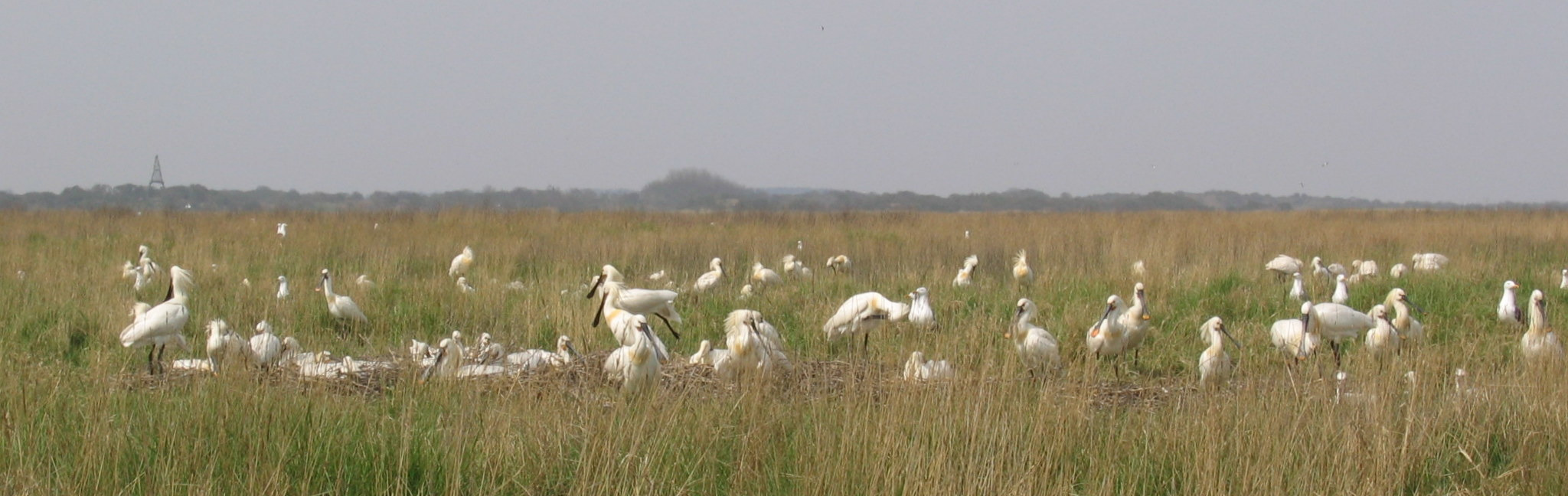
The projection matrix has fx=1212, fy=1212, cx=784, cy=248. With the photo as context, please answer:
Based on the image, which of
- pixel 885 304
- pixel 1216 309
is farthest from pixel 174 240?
pixel 1216 309

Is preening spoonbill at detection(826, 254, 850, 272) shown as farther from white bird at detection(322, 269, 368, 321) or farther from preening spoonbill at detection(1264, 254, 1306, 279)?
white bird at detection(322, 269, 368, 321)

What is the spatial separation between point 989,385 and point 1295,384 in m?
1.20

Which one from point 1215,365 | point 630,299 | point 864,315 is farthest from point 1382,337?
point 630,299

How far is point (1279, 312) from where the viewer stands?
9180 mm

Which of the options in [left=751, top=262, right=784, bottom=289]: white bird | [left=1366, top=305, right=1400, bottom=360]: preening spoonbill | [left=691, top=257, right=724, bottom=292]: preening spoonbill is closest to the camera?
[left=1366, top=305, right=1400, bottom=360]: preening spoonbill

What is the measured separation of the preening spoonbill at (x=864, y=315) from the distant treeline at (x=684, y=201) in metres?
20.4

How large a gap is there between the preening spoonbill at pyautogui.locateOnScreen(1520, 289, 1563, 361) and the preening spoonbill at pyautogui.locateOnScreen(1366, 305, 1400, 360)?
0.63 meters

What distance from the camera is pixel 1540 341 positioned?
679 centimetres

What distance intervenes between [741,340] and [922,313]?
2326 millimetres

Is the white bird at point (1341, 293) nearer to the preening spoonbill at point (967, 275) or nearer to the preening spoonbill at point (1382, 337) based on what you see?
the preening spoonbill at point (1382, 337)

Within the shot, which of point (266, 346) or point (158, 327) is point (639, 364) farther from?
point (158, 327)

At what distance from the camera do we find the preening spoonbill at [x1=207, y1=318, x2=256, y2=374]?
168 inches

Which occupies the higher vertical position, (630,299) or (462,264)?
(630,299)

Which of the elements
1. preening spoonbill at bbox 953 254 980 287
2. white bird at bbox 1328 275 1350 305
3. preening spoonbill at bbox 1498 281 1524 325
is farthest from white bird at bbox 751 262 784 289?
preening spoonbill at bbox 1498 281 1524 325
